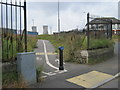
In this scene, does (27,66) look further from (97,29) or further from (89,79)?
(97,29)

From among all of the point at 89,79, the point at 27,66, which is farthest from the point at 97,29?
the point at 27,66

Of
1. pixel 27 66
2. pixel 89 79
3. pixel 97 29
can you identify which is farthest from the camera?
pixel 97 29

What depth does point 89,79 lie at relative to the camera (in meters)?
5.05

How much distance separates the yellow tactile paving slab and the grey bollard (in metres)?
1.43

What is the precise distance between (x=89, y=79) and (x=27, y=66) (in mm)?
2412

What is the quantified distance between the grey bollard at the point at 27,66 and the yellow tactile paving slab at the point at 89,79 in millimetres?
1433

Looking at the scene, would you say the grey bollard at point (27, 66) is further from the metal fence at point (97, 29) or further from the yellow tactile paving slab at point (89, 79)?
the metal fence at point (97, 29)

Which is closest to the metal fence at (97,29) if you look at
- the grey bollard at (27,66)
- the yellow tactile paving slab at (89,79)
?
the yellow tactile paving slab at (89,79)

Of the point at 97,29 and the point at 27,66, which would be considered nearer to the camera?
the point at 27,66

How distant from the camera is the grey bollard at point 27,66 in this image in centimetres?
403

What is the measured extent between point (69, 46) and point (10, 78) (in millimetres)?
4977

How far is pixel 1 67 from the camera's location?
395 centimetres

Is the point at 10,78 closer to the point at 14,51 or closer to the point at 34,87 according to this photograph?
the point at 34,87

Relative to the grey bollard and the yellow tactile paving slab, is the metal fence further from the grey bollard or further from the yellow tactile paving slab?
the grey bollard
